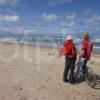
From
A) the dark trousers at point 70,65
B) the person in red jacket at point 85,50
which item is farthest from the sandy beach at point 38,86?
the person in red jacket at point 85,50

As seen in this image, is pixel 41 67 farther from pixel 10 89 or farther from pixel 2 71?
pixel 10 89

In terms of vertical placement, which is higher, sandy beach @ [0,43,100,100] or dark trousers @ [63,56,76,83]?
dark trousers @ [63,56,76,83]

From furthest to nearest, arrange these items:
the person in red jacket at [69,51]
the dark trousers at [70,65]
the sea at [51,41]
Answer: the sea at [51,41], the dark trousers at [70,65], the person in red jacket at [69,51]

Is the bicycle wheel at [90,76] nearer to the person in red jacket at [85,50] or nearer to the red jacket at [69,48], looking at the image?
the person in red jacket at [85,50]

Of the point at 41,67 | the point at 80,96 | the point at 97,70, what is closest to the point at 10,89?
the point at 80,96

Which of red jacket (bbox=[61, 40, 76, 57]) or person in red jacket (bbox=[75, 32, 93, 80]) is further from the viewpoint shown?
red jacket (bbox=[61, 40, 76, 57])

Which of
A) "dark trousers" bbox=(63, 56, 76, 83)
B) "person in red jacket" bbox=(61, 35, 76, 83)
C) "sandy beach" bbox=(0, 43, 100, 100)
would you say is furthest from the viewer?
"dark trousers" bbox=(63, 56, 76, 83)

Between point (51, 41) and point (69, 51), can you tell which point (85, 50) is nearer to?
point (69, 51)

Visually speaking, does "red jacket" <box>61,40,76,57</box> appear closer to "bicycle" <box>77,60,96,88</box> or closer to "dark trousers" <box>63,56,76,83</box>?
"dark trousers" <box>63,56,76,83</box>

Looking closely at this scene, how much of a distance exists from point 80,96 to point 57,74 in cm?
279

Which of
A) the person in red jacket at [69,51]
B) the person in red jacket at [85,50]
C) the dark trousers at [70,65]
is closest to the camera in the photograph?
the person in red jacket at [85,50]

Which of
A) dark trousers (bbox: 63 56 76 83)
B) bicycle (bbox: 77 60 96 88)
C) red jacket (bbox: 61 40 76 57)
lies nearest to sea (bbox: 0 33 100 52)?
dark trousers (bbox: 63 56 76 83)

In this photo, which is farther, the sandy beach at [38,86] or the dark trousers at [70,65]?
the dark trousers at [70,65]

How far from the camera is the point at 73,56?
9391mm
